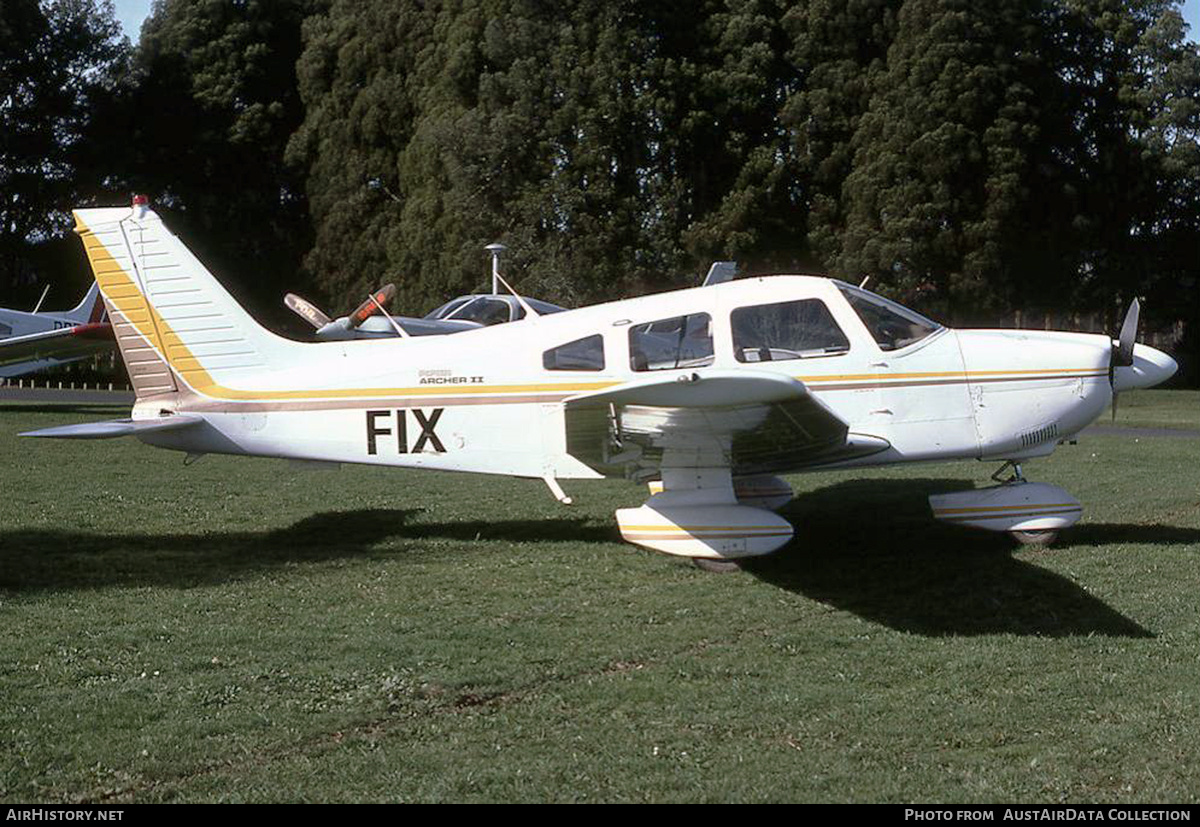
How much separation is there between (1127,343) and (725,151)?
83.2 ft

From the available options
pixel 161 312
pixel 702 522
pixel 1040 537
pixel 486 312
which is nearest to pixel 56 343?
pixel 486 312

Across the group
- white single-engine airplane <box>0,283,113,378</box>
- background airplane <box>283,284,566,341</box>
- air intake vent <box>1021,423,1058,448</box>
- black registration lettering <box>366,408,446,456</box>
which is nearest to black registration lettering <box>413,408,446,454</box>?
black registration lettering <box>366,408,446,456</box>

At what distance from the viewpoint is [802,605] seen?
7.32 meters

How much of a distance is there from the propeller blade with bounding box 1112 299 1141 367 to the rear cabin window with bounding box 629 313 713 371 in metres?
3.09

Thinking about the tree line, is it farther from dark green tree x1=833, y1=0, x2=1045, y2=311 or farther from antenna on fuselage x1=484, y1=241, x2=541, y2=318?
antenna on fuselage x1=484, y1=241, x2=541, y2=318

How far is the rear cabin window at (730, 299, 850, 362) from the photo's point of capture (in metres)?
8.62

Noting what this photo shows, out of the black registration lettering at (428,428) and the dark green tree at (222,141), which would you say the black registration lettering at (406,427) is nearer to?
the black registration lettering at (428,428)

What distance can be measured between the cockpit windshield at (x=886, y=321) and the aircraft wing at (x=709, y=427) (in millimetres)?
758

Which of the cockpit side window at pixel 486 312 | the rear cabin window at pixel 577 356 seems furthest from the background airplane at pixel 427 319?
the rear cabin window at pixel 577 356

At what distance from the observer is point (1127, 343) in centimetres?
898

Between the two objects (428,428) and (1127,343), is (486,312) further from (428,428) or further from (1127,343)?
(1127,343)
